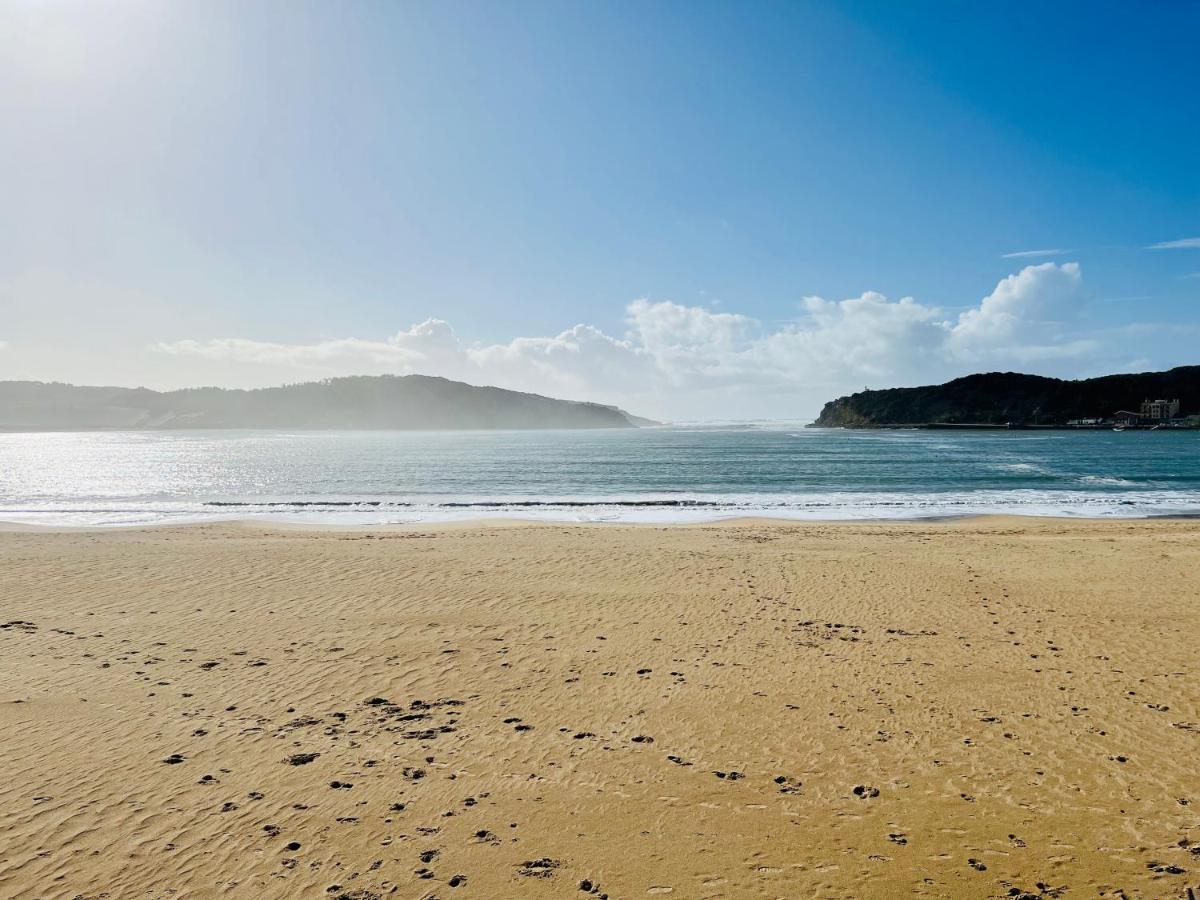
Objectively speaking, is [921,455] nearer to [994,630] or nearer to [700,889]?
[994,630]

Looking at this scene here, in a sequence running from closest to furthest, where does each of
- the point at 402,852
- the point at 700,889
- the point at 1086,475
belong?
the point at 700,889 < the point at 402,852 < the point at 1086,475

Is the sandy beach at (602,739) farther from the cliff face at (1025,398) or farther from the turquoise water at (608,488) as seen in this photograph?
the cliff face at (1025,398)

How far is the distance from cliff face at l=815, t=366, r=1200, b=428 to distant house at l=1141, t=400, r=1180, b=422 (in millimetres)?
6723

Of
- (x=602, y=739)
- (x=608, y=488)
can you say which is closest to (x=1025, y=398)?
(x=608, y=488)

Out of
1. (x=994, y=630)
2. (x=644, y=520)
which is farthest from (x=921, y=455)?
(x=994, y=630)

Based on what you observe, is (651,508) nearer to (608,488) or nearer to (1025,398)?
(608,488)

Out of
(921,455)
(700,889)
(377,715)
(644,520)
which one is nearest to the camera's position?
(700,889)

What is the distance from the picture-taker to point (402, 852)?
16.2 ft

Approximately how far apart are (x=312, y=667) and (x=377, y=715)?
2231 mm

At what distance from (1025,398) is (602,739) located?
636ft

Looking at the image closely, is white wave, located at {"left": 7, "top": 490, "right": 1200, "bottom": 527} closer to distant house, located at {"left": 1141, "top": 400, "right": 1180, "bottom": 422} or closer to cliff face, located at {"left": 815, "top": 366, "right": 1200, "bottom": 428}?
distant house, located at {"left": 1141, "top": 400, "right": 1180, "bottom": 422}

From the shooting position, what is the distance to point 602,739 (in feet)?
22.4

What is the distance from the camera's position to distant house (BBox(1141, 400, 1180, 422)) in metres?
142

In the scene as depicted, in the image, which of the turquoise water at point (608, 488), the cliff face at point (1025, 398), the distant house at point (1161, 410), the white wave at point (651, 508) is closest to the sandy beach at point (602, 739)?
the white wave at point (651, 508)
